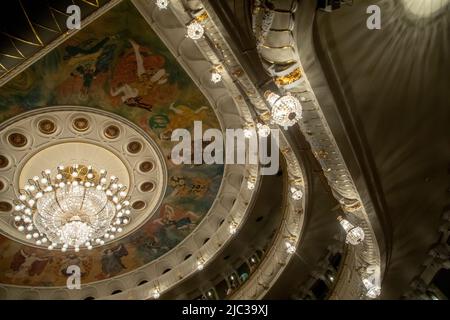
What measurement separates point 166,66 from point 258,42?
5.85m

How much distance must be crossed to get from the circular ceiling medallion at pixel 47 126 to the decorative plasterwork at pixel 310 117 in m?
8.37

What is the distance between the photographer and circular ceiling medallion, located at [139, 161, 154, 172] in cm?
1252

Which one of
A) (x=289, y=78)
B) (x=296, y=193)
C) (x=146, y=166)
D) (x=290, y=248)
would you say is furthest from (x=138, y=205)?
(x=289, y=78)

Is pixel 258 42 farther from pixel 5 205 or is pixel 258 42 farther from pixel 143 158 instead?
pixel 5 205

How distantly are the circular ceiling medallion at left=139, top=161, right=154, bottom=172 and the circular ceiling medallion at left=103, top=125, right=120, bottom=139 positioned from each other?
54.4 inches

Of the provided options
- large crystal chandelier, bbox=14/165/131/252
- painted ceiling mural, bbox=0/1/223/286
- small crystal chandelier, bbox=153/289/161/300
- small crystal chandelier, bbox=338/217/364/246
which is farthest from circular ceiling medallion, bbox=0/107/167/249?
small crystal chandelier, bbox=338/217/364/246

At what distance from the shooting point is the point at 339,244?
10.6 metres

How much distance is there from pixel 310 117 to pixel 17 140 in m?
9.58

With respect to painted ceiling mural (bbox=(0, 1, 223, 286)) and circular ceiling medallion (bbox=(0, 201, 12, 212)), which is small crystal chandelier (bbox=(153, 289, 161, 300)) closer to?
painted ceiling mural (bbox=(0, 1, 223, 286))

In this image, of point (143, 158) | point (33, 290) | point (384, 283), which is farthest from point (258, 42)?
point (33, 290)

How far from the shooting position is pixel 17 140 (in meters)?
11.3

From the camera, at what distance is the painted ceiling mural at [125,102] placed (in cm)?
955

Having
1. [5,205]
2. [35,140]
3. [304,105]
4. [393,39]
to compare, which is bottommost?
[304,105]

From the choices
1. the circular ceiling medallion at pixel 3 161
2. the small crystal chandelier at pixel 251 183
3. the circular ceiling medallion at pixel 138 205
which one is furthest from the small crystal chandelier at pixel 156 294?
the circular ceiling medallion at pixel 3 161
